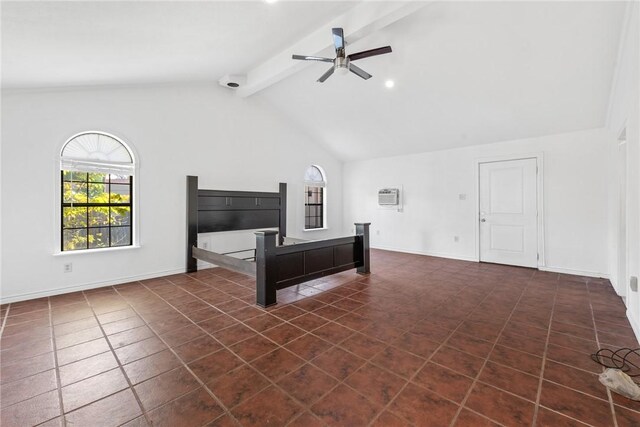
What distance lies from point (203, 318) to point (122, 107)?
11.3ft

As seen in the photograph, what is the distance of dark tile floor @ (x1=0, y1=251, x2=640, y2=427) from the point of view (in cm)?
167

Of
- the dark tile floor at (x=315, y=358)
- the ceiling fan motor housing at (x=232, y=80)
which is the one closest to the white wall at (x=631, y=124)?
the dark tile floor at (x=315, y=358)

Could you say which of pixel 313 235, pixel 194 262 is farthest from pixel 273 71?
pixel 313 235

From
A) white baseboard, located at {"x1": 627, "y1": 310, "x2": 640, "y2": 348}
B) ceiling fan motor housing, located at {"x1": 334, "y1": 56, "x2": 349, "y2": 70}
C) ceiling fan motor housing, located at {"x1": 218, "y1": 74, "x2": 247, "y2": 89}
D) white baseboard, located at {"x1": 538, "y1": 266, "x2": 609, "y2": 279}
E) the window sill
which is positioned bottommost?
white baseboard, located at {"x1": 627, "y1": 310, "x2": 640, "y2": 348}

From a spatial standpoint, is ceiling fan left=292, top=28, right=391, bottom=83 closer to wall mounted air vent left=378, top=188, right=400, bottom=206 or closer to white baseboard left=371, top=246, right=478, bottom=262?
wall mounted air vent left=378, top=188, right=400, bottom=206

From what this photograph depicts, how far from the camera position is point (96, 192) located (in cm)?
422

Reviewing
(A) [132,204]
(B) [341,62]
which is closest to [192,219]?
(A) [132,204]

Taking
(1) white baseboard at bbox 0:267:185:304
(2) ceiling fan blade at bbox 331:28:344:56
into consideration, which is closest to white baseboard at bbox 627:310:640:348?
(2) ceiling fan blade at bbox 331:28:344:56

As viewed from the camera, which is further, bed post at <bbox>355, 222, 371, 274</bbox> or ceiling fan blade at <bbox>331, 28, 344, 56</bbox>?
bed post at <bbox>355, 222, 371, 274</bbox>

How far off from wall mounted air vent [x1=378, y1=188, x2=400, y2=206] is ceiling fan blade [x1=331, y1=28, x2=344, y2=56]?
4.23m

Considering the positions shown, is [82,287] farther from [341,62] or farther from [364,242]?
[341,62]

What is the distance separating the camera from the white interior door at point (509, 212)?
16.8ft

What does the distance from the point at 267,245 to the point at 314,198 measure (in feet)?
14.1

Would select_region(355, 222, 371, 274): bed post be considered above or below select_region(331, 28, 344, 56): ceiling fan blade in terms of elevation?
below
